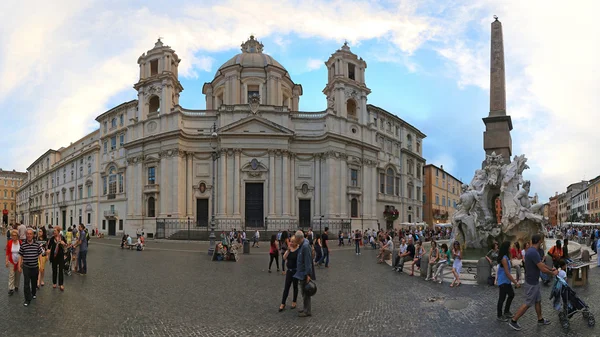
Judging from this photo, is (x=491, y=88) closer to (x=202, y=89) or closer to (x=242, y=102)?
(x=242, y=102)

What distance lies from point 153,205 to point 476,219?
3496cm

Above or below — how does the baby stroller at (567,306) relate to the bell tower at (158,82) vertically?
below

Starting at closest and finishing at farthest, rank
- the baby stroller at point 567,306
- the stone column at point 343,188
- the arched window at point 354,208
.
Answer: the baby stroller at point 567,306 → the stone column at point 343,188 → the arched window at point 354,208

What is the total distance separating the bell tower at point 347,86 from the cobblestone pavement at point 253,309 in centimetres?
3529

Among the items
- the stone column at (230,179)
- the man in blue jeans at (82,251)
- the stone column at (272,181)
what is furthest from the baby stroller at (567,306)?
the stone column at (230,179)

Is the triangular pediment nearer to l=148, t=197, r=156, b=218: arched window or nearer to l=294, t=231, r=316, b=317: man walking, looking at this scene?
l=148, t=197, r=156, b=218: arched window

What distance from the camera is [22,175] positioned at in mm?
112250

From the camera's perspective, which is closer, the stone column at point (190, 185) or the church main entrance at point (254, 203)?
the stone column at point (190, 185)

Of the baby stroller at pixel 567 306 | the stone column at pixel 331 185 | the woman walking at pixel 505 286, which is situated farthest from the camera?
the stone column at pixel 331 185

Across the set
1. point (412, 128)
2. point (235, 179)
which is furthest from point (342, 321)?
point (412, 128)

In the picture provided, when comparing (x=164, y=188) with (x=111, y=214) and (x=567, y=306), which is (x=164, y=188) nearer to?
(x=111, y=214)

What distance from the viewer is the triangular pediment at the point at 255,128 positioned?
1699 inches

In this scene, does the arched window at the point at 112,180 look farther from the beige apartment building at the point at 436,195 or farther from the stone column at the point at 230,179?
the beige apartment building at the point at 436,195

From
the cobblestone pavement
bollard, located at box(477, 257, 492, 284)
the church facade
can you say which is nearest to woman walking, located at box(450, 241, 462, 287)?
the cobblestone pavement
